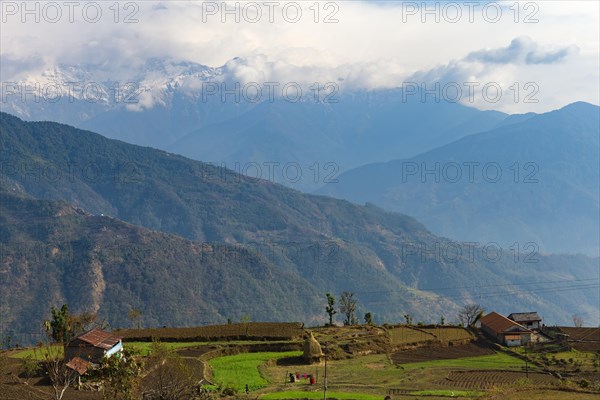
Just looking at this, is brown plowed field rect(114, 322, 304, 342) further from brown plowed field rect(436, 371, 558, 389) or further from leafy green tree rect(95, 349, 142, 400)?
leafy green tree rect(95, 349, 142, 400)

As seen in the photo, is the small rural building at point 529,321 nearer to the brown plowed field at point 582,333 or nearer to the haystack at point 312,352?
the brown plowed field at point 582,333

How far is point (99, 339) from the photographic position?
68.5 m

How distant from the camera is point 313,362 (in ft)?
252

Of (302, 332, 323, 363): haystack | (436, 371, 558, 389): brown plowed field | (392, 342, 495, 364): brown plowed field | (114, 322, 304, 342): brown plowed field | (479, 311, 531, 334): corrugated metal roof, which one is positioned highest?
(479, 311, 531, 334): corrugated metal roof

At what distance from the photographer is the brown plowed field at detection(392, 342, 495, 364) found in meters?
83.1

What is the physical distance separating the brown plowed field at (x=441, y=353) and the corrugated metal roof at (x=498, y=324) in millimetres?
3740

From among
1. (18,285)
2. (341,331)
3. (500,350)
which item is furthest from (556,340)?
(18,285)

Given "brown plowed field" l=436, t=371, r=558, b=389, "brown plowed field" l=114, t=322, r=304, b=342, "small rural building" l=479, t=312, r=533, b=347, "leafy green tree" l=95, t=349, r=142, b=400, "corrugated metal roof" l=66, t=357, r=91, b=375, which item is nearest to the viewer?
"leafy green tree" l=95, t=349, r=142, b=400

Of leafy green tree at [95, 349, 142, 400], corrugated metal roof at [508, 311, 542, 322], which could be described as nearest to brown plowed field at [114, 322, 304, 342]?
corrugated metal roof at [508, 311, 542, 322]

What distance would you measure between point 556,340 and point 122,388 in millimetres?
65253

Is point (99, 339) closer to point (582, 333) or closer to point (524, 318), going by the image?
point (524, 318)

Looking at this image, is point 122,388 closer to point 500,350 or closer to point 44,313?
point 500,350

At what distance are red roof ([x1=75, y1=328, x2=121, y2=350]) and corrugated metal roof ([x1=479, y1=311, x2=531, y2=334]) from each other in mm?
51174

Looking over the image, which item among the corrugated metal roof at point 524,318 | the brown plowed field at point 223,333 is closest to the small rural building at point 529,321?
the corrugated metal roof at point 524,318
